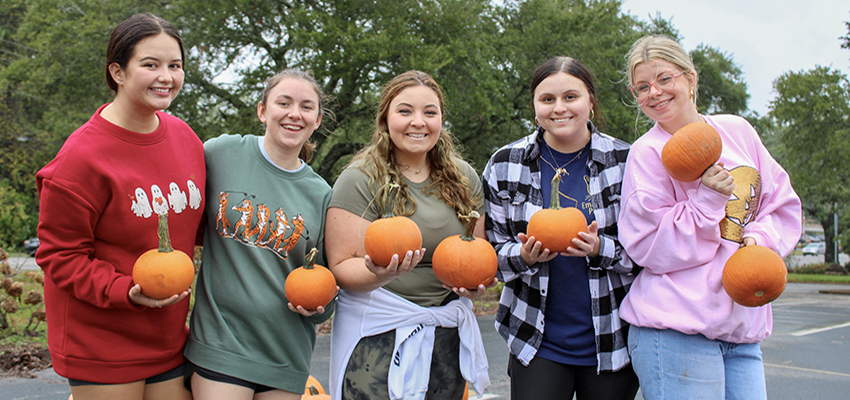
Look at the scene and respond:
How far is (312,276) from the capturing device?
2557 mm

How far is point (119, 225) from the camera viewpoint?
228cm

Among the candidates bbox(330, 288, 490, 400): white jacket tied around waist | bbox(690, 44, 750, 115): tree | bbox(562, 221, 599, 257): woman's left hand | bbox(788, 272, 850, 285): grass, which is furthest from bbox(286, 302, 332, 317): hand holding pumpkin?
bbox(788, 272, 850, 285): grass

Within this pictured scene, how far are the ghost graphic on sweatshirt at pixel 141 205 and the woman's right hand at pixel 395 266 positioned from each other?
39.0 inches

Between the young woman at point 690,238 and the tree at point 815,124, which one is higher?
the tree at point 815,124

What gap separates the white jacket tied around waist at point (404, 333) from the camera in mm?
2498

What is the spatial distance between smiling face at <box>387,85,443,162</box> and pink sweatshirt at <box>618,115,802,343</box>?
101cm

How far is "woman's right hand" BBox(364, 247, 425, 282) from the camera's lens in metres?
2.35

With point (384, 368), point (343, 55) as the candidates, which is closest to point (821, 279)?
point (343, 55)

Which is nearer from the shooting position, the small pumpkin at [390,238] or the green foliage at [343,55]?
the small pumpkin at [390,238]

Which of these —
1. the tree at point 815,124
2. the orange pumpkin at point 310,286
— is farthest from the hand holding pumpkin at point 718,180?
the tree at point 815,124

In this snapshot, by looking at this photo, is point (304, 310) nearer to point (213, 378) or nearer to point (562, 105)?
point (213, 378)

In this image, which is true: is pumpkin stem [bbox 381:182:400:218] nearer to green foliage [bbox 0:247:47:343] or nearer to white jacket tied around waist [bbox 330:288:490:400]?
white jacket tied around waist [bbox 330:288:490:400]

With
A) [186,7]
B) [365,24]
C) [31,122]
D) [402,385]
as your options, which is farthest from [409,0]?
[31,122]

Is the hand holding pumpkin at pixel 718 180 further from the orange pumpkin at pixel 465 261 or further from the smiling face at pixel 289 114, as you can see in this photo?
the smiling face at pixel 289 114
